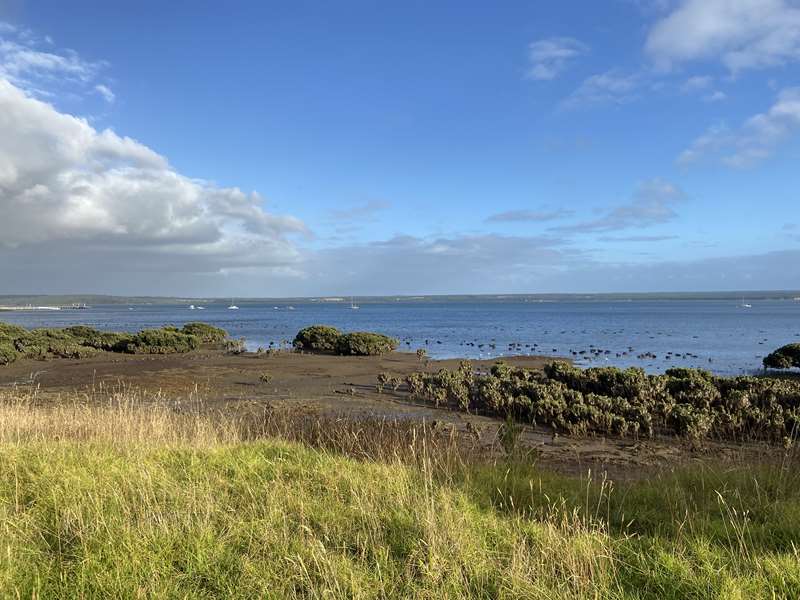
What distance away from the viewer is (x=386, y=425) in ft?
42.3

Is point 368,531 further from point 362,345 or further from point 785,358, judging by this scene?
point 362,345

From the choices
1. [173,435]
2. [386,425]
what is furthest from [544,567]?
[386,425]

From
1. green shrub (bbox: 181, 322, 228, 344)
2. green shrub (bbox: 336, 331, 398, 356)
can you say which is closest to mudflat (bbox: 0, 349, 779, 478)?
green shrub (bbox: 336, 331, 398, 356)

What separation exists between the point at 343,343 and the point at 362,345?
57.7 inches

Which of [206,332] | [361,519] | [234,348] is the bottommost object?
[234,348]

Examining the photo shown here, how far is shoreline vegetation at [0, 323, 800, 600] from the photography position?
4.61 metres

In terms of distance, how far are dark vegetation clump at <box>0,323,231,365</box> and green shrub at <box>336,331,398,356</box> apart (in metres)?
9.73

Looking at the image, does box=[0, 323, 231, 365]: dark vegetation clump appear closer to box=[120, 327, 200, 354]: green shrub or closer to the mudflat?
box=[120, 327, 200, 354]: green shrub

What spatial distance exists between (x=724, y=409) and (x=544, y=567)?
10757mm

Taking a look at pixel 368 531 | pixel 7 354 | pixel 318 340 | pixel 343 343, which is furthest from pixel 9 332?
pixel 368 531

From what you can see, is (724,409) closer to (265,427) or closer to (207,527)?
(265,427)

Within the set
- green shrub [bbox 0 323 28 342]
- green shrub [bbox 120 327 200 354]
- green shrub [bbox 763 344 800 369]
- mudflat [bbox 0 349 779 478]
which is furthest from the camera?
green shrub [bbox 120 327 200 354]

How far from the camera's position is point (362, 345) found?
3325 cm

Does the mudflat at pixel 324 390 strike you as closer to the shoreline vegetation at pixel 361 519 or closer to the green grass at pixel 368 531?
the shoreline vegetation at pixel 361 519
